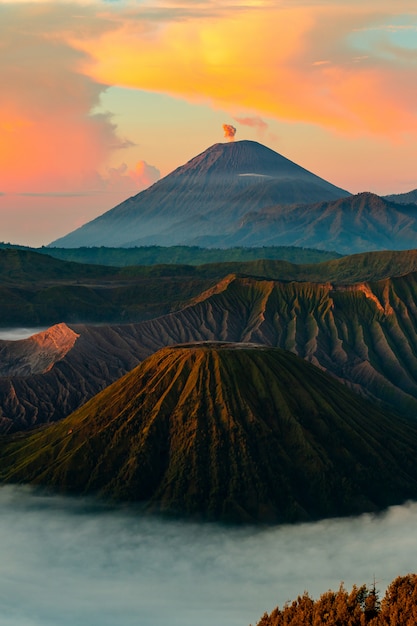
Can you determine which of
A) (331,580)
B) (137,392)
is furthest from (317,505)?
Result: (137,392)

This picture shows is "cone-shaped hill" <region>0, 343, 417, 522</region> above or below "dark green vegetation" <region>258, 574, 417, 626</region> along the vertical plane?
above

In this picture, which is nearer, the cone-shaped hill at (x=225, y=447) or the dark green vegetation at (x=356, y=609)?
the dark green vegetation at (x=356, y=609)

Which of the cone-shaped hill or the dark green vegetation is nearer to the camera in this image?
the dark green vegetation

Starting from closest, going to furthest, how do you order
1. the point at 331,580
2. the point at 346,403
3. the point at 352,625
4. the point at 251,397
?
the point at 352,625
the point at 331,580
the point at 251,397
the point at 346,403

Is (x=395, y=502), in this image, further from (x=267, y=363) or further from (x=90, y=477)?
(x=90, y=477)
